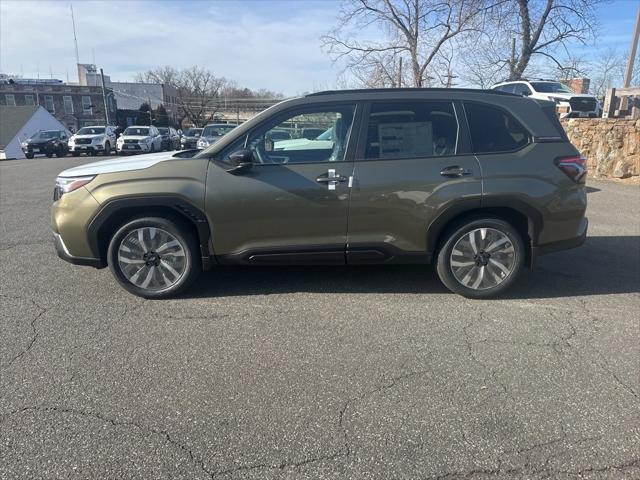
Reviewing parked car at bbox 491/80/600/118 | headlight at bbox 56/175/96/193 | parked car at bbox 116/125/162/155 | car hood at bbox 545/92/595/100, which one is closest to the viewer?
headlight at bbox 56/175/96/193

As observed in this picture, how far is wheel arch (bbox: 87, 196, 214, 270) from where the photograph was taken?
4000 millimetres

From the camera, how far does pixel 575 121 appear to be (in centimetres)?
1301

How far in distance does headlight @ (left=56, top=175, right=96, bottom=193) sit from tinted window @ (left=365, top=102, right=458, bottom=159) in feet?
8.36

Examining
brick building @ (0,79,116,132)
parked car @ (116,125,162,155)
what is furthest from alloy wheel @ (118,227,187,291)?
brick building @ (0,79,116,132)

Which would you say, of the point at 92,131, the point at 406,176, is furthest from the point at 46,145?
the point at 406,176

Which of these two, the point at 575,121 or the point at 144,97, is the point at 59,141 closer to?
the point at 575,121

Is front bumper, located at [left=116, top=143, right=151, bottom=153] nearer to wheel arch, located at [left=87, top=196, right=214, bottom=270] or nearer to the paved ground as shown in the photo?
the paved ground

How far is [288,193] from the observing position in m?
4.00

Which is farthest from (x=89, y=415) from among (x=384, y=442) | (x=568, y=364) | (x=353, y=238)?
(x=568, y=364)

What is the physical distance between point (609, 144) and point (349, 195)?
36.3 ft

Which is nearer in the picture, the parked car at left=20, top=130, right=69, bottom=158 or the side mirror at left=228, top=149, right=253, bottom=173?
the side mirror at left=228, top=149, right=253, bottom=173

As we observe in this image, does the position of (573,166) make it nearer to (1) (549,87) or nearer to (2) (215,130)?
(1) (549,87)

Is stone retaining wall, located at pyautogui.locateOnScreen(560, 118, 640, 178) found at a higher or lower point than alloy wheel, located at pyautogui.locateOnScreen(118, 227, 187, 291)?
higher

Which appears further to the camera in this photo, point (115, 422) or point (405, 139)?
point (405, 139)
